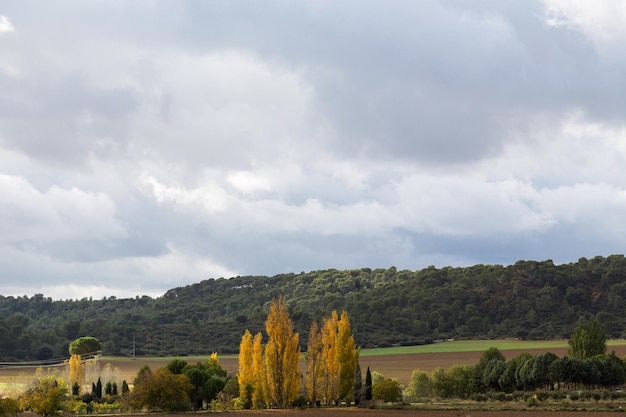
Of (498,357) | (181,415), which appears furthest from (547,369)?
(181,415)

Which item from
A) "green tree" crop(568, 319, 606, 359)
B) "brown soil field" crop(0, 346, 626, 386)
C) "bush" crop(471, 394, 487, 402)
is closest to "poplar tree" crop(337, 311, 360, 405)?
"bush" crop(471, 394, 487, 402)

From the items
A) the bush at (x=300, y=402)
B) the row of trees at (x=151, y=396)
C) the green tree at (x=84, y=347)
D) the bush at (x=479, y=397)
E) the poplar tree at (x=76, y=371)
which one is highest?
the green tree at (x=84, y=347)

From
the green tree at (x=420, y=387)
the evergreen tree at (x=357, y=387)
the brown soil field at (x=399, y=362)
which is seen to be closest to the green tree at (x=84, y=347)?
the brown soil field at (x=399, y=362)

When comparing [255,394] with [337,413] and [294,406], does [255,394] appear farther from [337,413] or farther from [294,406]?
[337,413]

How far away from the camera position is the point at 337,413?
3342 inches

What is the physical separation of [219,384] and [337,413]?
19955mm

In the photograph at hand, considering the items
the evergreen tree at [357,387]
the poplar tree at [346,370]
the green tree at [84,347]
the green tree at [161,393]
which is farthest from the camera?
the green tree at [84,347]

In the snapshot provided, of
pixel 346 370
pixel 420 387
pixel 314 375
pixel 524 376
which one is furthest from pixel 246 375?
pixel 524 376

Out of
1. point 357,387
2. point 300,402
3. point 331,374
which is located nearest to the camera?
point 300,402

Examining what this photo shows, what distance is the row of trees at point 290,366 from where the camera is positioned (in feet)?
319

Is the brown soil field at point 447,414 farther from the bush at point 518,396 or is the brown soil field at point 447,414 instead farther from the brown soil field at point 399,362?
the brown soil field at point 399,362

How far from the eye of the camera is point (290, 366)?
9762 centimetres

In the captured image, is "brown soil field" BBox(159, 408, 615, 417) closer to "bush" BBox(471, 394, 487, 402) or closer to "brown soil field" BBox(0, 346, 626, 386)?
"bush" BBox(471, 394, 487, 402)

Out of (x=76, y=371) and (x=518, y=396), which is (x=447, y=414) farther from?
(x=76, y=371)
